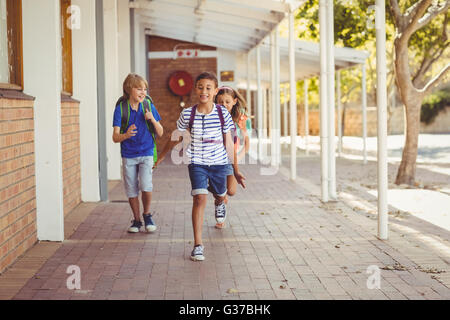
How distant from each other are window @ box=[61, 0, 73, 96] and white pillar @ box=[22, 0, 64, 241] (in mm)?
2120

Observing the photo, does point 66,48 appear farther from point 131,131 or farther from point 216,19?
point 216,19

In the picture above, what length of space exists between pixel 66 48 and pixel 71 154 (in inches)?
53.4

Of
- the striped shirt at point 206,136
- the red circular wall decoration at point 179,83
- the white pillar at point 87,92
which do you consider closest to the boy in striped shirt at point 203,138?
the striped shirt at point 206,136

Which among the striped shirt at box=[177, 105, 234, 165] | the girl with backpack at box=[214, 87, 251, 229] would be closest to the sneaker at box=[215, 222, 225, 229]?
the girl with backpack at box=[214, 87, 251, 229]

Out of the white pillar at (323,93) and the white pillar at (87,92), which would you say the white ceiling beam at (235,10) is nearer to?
the white pillar at (323,93)

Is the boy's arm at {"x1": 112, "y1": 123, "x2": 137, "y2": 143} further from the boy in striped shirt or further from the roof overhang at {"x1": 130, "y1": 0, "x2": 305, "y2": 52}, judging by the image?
the roof overhang at {"x1": 130, "y1": 0, "x2": 305, "y2": 52}

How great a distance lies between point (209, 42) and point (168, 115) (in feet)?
8.15

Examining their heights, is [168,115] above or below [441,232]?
above

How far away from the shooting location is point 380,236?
6.95 metres

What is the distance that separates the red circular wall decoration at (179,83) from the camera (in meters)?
20.3

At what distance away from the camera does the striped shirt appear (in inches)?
237

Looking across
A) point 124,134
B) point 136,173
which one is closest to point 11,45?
point 124,134

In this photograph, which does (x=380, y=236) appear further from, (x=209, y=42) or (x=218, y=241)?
(x=209, y=42)
